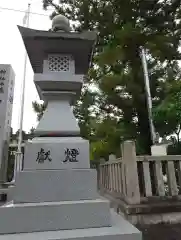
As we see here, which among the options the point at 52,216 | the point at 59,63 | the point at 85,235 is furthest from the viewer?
the point at 59,63

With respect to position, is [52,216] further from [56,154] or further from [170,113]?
[170,113]

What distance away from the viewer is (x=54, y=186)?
159cm

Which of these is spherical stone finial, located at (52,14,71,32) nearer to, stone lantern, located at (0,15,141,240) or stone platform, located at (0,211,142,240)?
stone lantern, located at (0,15,141,240)

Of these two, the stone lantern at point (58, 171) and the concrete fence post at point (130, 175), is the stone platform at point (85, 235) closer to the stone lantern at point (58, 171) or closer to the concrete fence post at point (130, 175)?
the stone lantern at point (58, 171)

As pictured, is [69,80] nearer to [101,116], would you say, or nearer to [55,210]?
[55,210]

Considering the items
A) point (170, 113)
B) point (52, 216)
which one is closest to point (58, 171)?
point (52, 216)

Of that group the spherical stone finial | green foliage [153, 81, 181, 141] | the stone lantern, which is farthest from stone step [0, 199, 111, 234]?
green foliage [153, 81, 181, 141]

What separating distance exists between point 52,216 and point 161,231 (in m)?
1.71

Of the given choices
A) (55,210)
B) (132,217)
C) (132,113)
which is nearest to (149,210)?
(132,217)

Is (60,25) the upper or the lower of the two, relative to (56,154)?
upper

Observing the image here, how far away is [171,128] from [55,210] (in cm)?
313

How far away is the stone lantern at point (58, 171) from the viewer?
1.45 metres

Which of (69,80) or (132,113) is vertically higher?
(132,113)

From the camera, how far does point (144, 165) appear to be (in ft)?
9.55
